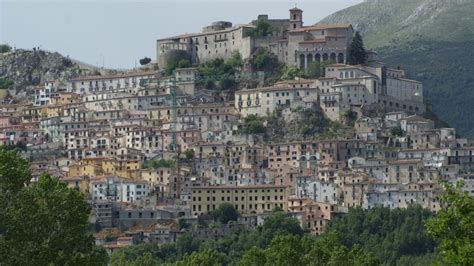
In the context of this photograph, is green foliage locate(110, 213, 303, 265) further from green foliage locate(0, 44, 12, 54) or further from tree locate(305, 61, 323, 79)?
green foliage locate(0, 44, 12, 54)

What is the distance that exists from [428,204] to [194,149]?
682 inches

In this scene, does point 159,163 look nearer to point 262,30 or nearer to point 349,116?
point 349,116

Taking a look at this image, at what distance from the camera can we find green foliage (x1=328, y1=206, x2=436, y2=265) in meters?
89.4

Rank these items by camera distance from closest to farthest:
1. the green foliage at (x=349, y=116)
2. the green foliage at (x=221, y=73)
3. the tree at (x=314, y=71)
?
the green foliage at (x=349, y=116) → the tree at (x=314, y=71) → the green foliage at (x=221, y=73)

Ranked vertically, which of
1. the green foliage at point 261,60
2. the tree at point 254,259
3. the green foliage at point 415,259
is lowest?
the green foliage at point 415,259

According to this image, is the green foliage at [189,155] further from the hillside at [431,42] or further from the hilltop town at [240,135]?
the hillside at [431,42]

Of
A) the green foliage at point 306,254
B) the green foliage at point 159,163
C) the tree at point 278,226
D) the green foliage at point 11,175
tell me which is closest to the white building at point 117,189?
the green foliage at point 159,163

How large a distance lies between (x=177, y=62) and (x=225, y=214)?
81.7 feet

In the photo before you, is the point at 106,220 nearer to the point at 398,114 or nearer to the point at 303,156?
the point at 303,156

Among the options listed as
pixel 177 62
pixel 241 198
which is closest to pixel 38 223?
pixel 241 198

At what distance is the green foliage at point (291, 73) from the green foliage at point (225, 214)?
17.7 meters

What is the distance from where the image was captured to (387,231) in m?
91.9

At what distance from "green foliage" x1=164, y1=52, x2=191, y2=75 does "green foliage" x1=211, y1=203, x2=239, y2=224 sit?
23.0m

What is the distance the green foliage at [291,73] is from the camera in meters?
112
